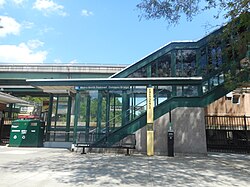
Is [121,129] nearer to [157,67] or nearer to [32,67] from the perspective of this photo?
[157,67]

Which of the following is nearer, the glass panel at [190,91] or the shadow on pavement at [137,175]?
the shadow on pavement at [137,175]

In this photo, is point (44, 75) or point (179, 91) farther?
point (44, 75)

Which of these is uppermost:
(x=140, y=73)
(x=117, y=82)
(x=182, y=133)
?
(x=140, y=73)

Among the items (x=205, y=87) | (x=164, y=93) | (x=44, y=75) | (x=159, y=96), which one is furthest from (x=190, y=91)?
(x=44, y=75)

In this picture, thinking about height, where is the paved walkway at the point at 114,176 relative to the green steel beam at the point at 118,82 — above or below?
below

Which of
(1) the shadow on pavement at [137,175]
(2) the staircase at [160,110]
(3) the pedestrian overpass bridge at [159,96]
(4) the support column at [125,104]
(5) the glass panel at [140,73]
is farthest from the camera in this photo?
(5) the glass panel at [140,73]

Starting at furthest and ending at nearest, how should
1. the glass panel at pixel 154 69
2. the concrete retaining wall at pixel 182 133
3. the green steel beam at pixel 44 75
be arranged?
the green steel beam at pixel 44 75 → the glass panel at pixel 154 69 → the concrete retaining wall at pixel 182 133

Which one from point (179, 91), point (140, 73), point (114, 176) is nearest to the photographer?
point (114, 176)

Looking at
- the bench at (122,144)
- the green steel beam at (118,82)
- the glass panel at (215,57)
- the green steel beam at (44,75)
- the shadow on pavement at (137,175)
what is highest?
the green steel beam at (44,75)

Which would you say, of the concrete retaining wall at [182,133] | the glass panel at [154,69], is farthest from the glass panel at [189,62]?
the concrete retaining wall at [182,133]

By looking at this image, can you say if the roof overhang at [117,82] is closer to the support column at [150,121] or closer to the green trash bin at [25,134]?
the support column at [150,121]

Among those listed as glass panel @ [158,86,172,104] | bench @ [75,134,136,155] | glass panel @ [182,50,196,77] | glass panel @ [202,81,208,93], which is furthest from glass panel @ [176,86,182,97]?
bench @ [75,134,136,155]

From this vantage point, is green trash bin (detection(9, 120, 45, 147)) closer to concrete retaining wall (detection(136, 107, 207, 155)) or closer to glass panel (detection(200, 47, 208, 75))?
concrete retaining wall (detection(136, 107, 207, 155))

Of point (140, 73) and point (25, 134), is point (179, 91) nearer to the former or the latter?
Result: point (140, 73)
